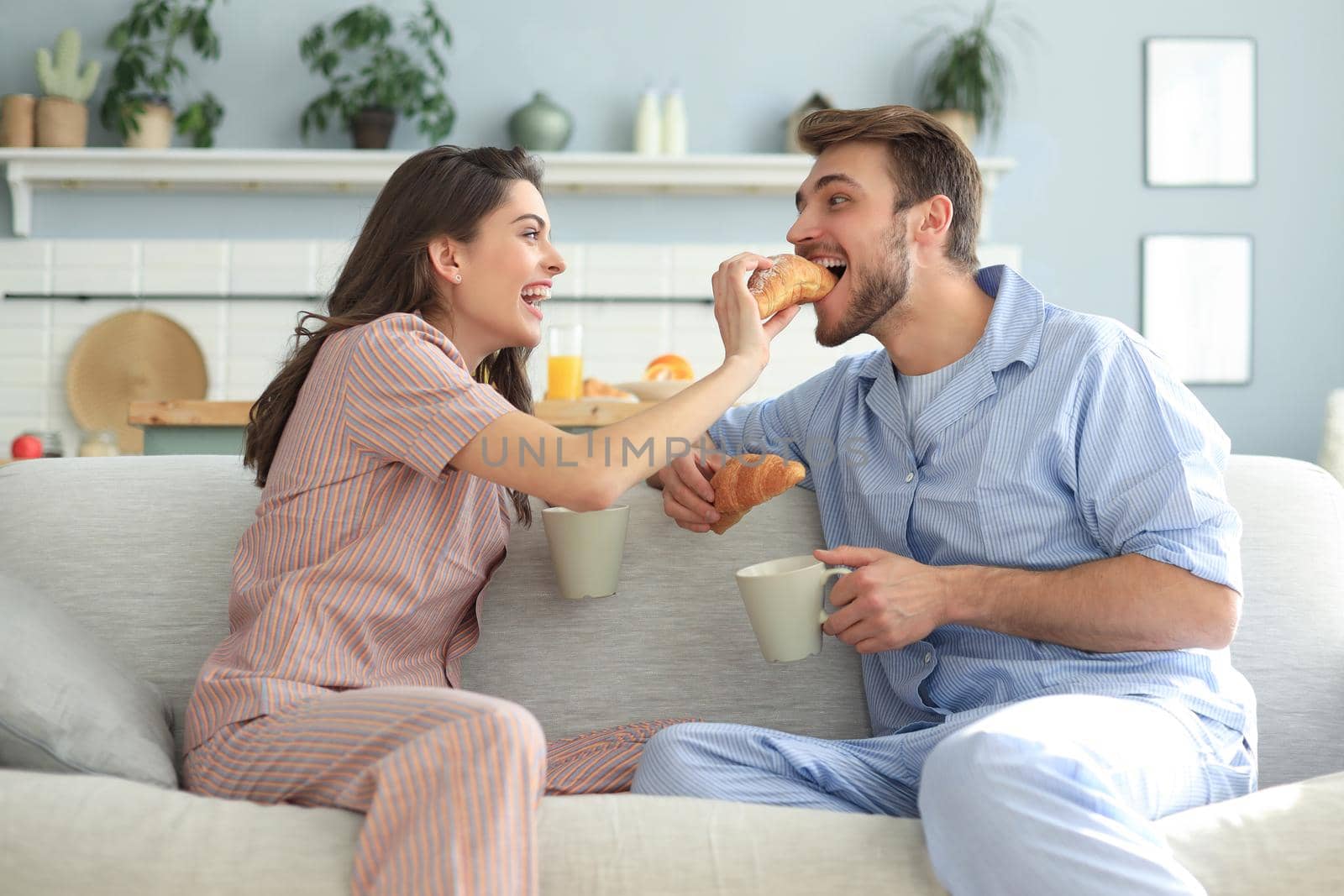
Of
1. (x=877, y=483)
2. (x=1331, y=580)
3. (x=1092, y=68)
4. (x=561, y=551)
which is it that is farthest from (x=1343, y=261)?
(x=561, y=551)

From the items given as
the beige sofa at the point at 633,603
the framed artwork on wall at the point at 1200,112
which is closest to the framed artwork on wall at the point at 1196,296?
the framed artwork on wall at the point at 1200,112

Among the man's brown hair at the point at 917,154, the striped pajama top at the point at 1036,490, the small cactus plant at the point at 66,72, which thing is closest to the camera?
the striped pajama top at the point at 1036,490

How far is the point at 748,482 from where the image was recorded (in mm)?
1726

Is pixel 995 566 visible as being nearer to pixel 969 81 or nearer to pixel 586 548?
pixel 586 548

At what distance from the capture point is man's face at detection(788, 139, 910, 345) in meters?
1.89

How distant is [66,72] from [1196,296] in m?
4.59

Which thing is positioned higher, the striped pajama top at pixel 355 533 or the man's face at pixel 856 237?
the man's face at pixel 856 237

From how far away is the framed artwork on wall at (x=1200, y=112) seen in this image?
5078mm

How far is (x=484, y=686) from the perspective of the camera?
182 centimetres

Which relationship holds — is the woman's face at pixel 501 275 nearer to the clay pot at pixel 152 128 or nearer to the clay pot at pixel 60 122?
the clay pot at pixel 152 128

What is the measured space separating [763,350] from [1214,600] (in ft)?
2.15

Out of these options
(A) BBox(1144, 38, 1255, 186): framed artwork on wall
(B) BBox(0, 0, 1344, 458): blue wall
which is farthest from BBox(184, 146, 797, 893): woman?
(A) BBox(1144, 38, 1255, 186): framed artwork on wall

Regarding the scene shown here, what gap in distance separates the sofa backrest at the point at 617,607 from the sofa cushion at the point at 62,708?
0.27m

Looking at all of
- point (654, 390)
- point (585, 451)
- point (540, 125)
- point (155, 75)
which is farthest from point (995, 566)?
point (155, 75)
